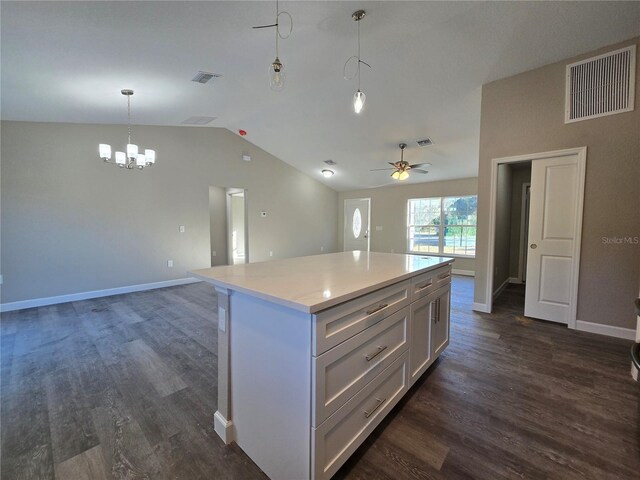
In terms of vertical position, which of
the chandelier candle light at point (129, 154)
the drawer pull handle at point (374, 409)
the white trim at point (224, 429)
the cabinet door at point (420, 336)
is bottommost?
the white trim at point (224, 429)

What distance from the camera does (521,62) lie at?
303 centimetres

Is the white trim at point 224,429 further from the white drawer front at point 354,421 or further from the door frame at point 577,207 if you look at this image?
the door frame at point 577,207

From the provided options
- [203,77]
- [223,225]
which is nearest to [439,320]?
[203,77]

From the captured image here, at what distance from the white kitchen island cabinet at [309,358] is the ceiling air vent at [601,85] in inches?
117

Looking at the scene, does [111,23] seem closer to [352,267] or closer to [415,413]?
[352,267]

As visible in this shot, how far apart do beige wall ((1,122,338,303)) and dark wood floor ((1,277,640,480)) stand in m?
1.44

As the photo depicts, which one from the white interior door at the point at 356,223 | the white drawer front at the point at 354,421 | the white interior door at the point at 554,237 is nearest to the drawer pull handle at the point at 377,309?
the white drawer front at the point at 354,421

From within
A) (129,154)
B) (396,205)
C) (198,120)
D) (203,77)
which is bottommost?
(396,205)

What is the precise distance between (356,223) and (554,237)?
222 inches

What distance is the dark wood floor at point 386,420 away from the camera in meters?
1.35

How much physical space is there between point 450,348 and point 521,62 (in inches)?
→ 127

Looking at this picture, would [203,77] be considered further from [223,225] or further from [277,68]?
[223,225]

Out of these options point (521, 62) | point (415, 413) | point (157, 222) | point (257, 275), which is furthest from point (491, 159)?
point (157, 222)

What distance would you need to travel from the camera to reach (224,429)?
1504 mm
